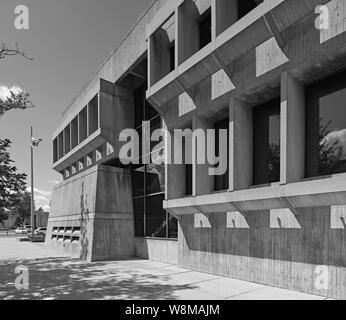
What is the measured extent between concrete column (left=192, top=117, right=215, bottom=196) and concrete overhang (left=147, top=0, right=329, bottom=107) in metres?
1.61

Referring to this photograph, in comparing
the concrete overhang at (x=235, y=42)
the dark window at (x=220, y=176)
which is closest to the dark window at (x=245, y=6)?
the concrete overhang at (x=235, y=42)

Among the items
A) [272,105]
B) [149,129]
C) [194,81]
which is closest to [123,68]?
[149,129]

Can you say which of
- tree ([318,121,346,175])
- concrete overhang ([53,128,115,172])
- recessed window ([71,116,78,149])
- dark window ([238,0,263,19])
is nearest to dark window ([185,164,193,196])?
tree ([318,121,346,175])

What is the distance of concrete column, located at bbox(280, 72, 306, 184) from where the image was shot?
9445mm

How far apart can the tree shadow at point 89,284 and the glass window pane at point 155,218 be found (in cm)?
208

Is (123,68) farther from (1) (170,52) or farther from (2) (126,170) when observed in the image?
(2) (126,170)

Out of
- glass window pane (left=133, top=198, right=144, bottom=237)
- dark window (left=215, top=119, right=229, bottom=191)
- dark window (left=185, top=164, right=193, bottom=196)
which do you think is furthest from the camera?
glass window pane (left=133, top=198, right=144, bottom=237)

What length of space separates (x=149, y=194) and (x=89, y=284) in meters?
7.86

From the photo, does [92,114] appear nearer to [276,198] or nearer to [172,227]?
[172,227]

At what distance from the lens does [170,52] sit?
1677 centimetres

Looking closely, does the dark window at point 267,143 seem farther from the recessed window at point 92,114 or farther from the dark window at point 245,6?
the recessed window at point 92,114

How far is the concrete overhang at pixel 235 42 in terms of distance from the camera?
30.4 feet

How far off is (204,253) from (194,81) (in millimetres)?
6802

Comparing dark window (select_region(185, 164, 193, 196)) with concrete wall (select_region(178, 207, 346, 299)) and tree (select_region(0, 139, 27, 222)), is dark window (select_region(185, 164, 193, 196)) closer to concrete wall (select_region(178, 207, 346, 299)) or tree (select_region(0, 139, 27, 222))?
concrete wall (select_region(178, 207, 346, 299))
